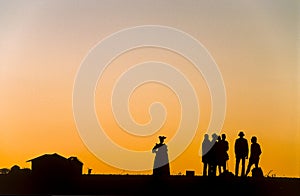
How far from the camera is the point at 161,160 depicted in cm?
814

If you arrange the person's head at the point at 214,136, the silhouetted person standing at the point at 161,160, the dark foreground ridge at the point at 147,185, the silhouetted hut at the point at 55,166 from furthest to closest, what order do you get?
1. the silhouetted hut at the point at 55,166
2. the person's head at the point at 214,136
3. the silhouetted person standing at the point at 161,160
4. the dark foreground ridge at the point at 147,185

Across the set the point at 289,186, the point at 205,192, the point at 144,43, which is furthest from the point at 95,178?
the point at 289,186

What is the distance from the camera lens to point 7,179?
8.25 metres

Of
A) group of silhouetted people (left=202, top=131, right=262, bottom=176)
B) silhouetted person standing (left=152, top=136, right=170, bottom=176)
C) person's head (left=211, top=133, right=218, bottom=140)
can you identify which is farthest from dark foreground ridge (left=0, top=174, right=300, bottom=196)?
person's head (left=211, top=133, right=218, bottom=140)

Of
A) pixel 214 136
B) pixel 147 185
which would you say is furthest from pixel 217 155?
pixel 147 185

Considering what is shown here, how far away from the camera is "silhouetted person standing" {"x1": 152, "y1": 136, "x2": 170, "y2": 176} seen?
812cm

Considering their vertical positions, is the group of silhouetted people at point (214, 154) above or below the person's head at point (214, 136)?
below

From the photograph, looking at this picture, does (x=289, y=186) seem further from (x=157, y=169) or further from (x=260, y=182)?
(x=157, y=169)

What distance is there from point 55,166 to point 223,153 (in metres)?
2.73

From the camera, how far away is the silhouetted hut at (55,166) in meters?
8.52

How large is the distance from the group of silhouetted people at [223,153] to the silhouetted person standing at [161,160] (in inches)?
22.7

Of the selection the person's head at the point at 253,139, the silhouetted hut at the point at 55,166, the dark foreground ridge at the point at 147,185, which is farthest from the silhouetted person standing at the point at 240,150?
the silhouetted hut at the point at 55,166

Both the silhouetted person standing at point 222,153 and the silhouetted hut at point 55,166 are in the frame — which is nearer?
the silhouetted person standing at point 222,153

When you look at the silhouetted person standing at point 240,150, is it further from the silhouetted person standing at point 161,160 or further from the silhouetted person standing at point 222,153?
the silhouetted person standing at point 161,160
